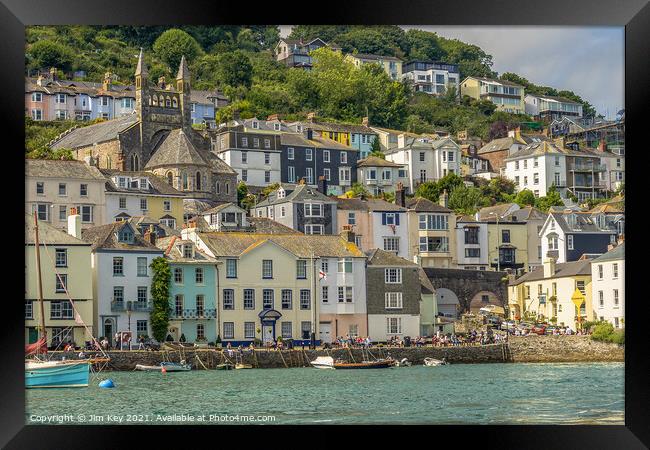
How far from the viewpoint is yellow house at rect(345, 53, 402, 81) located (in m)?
27.4

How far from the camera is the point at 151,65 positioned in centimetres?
2956

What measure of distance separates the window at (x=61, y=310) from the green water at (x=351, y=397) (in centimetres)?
139

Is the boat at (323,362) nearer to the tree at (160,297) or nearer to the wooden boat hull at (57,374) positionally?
the tree at (160,297)

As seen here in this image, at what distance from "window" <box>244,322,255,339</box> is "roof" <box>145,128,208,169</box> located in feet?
17.1

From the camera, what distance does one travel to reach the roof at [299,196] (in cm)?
3083

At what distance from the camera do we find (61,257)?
23.6 m

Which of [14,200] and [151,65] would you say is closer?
[14,200]

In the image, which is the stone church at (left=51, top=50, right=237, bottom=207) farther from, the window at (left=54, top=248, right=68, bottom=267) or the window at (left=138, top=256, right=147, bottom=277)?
the window at (left=54, top=248, right=68, bottom=267)

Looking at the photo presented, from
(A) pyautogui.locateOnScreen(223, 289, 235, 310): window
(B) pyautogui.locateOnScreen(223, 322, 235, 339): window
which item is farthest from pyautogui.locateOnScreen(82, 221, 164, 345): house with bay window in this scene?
(B) pyautogui.locateOnScreen(223, 322, 235, 339): window

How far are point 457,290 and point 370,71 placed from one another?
6.47m

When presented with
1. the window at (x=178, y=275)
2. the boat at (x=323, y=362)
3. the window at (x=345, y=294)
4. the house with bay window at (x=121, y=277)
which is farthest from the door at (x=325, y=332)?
the house with bay window at (x=121, y=277)

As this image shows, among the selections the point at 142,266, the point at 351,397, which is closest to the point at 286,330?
the point at 142,266
